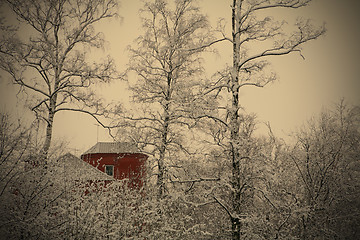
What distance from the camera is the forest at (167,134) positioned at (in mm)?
5988

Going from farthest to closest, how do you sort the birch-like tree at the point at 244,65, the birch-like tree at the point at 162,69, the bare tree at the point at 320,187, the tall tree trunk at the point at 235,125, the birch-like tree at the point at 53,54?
the birch-like tree at the point at 162,69
the birch-like tree at the point at 53,54
the bare tree at the point at 320,187
the birch-like tree at the point at 244,65
the tall tree trunk at the point at 235,125

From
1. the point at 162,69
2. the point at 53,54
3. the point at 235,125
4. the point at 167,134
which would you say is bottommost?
the point at 235,125

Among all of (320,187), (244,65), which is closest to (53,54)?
(244,65)

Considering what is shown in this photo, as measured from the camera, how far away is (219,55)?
26.7ft

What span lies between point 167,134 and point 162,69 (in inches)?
108

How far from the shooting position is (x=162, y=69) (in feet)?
34.6

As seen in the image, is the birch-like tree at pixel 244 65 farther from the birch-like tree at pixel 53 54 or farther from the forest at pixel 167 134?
the birch-like tree at pixel 53 54

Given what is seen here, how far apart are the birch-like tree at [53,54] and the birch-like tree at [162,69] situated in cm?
151

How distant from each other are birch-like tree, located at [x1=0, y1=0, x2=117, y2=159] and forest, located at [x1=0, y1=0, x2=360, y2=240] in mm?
43

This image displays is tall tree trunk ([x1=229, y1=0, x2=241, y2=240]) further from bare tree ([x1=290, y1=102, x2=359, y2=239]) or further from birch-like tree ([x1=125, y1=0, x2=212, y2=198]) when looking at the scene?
birch-like tree ([x1=125, y1=0, x2=212, y2=198])

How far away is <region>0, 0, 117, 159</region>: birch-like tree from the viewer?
9438 mm

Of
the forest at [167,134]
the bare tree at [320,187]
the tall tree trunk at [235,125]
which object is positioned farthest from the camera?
the bare tree at [320,187]

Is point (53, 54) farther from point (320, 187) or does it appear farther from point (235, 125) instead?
point (320, 187)

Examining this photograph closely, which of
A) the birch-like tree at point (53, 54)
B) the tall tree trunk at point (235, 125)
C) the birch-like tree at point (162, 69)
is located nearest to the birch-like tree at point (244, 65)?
the tall tree trunk at point (235, 125)
